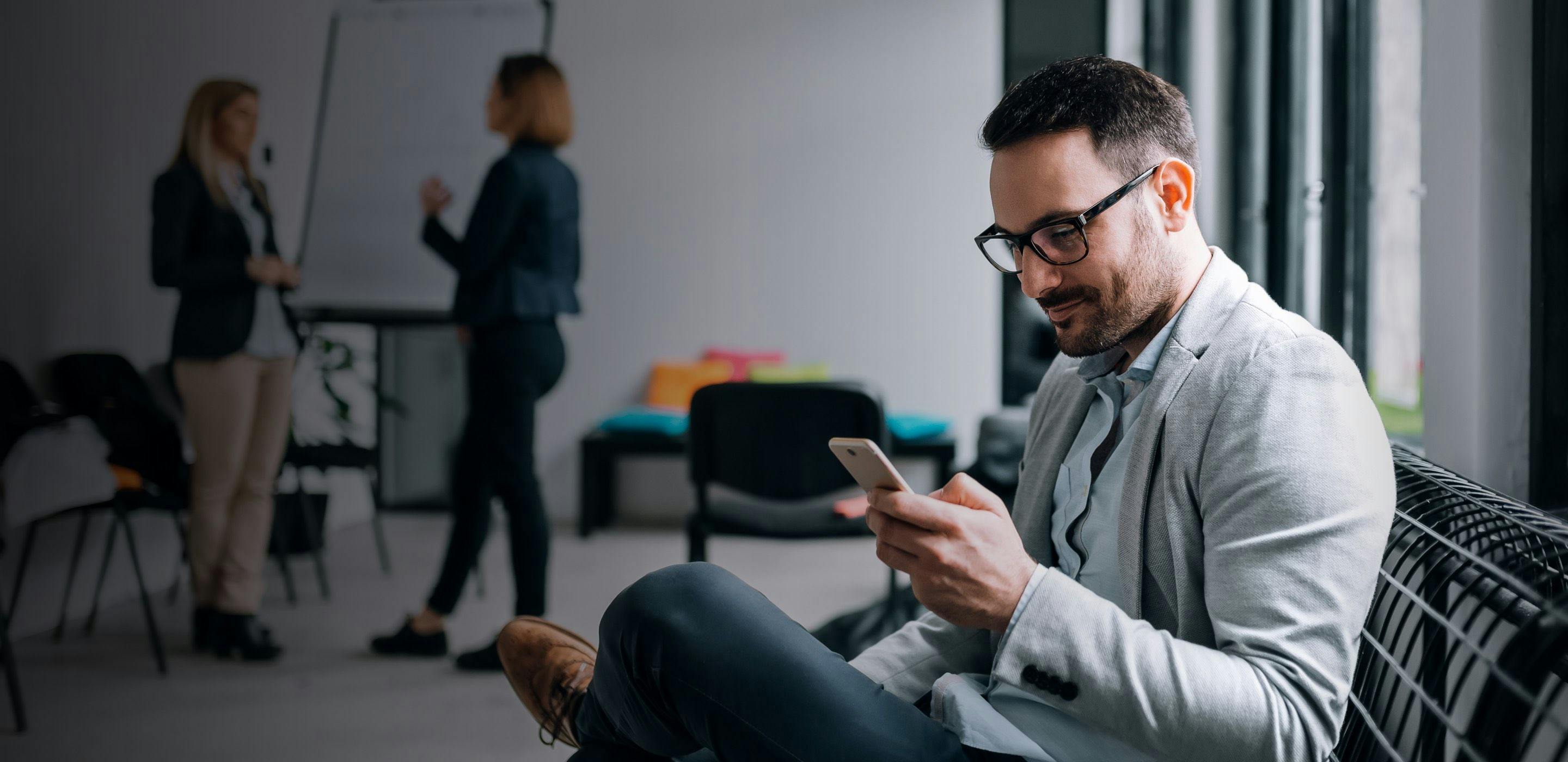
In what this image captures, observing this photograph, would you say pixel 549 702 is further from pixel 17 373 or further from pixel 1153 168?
pixel 17 373

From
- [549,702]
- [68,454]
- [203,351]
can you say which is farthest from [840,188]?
[549,702]

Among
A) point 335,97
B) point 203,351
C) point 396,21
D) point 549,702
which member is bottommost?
point 549,702

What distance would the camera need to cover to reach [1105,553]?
1.06 meters

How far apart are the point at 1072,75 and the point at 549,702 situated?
0.97 meters

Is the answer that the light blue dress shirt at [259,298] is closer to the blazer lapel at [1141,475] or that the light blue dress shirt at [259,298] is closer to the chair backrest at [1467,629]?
the blazer lapel at [1141,475]

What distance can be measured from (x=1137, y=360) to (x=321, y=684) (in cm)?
216

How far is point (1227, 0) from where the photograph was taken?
3.06m

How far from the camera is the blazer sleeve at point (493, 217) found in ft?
8.39

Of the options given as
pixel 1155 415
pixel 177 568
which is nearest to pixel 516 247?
pixel 177 568

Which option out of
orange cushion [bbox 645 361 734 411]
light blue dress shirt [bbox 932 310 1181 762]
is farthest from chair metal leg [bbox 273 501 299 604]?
light blue dress shirt [bbox 932 310 1181 762]

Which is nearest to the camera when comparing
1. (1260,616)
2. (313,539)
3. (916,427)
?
(1260,616)

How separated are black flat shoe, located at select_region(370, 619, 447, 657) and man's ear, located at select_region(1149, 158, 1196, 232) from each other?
7.26ft

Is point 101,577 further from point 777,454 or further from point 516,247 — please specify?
point 777,454

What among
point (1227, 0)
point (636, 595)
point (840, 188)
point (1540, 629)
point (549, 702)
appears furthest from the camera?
point (840, 188)
